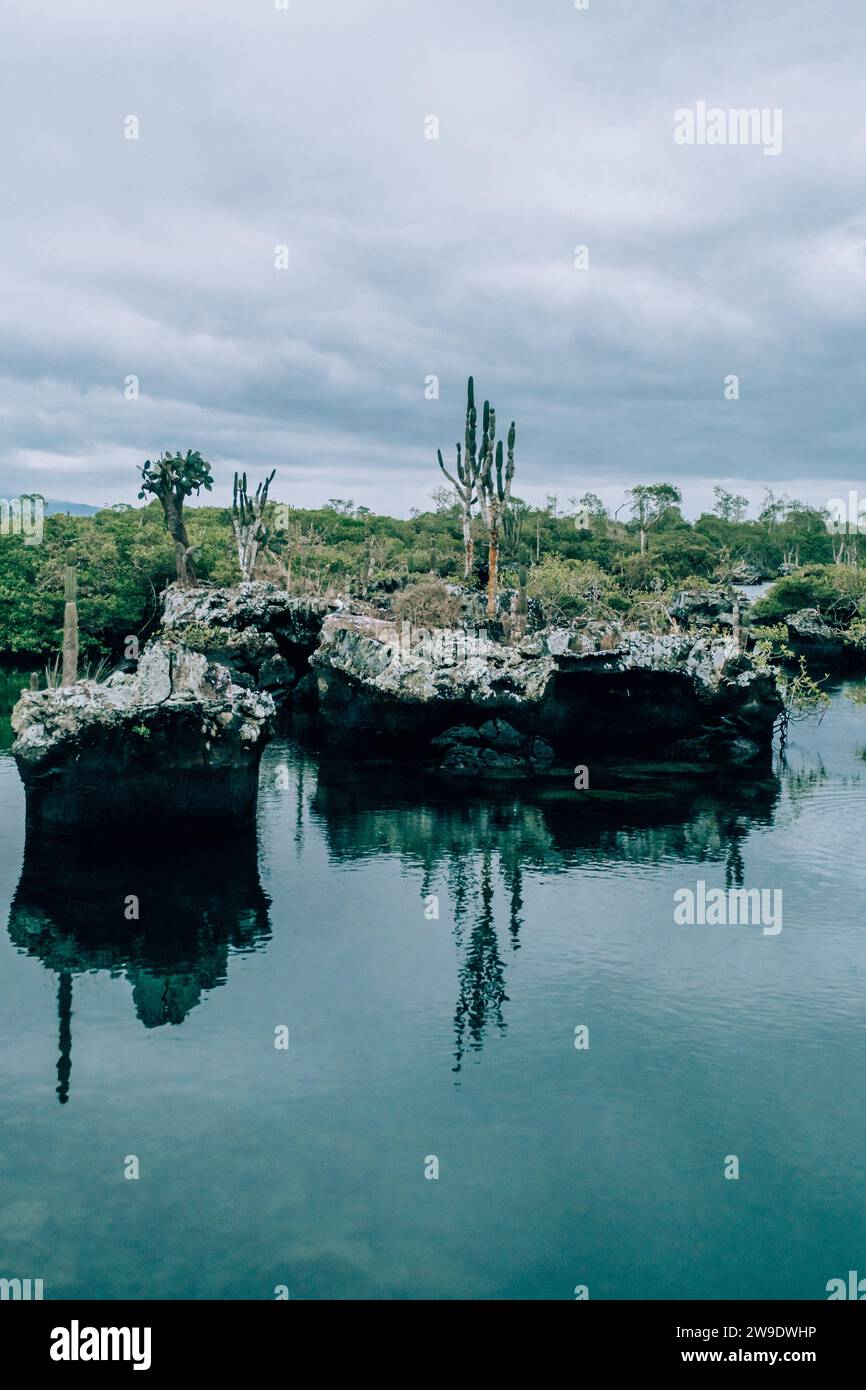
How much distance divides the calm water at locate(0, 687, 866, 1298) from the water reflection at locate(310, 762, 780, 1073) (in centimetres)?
16

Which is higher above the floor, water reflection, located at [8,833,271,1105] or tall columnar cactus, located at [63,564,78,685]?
tall columnar cactus, located at [63,564,78,685]

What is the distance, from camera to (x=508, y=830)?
2662 centimetres

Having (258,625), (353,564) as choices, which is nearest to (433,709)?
(258,625)

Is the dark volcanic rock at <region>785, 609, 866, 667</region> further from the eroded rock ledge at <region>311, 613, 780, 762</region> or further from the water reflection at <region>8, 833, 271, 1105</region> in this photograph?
the water reflection at <region>8, 833, 271, 1105</region>

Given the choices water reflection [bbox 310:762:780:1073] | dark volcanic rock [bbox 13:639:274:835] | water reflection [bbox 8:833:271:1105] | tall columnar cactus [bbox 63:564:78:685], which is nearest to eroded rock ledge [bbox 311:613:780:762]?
water reflection [bbox 310:762:780:1073]

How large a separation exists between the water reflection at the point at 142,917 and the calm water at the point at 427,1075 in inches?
2.9

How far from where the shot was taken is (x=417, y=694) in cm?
3425

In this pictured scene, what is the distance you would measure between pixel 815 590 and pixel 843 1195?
68.4 meters

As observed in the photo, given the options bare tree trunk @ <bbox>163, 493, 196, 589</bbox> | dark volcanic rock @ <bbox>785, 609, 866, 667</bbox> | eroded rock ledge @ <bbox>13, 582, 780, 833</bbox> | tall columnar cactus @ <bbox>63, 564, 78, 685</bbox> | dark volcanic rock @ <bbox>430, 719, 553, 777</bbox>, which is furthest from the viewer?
dark volcanic rock @ <bbox>785, 609, 866, 667</bbox>

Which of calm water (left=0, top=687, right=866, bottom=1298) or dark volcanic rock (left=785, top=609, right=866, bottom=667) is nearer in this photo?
calm water (left=0, top=687, right=866, bottom=1298)

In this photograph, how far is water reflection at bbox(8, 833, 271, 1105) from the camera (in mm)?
16688

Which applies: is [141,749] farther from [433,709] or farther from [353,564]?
[353,564]

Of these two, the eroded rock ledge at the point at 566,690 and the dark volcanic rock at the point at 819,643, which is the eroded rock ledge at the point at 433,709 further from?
the dark volcanic rock at the point at 819,643

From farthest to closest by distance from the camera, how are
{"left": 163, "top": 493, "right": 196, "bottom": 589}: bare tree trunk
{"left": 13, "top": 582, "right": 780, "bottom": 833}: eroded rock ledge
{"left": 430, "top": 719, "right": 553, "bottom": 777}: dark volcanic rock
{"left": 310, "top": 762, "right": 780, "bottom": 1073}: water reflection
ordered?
1. {"left": 163, "top": 493, "right": 196, "bottom": 589}: bare tree trunk
2. {"left": 430, "top": 719, "right": 553, "bottom": 777}: dark volcanic rock
3. {"left": 13, "top": 582, "right": 780, "bottom": 833}: eroded rock ledge
4. {"left": 310, "top": 762, "right": 780, "bottom": 1073}: water reflection
